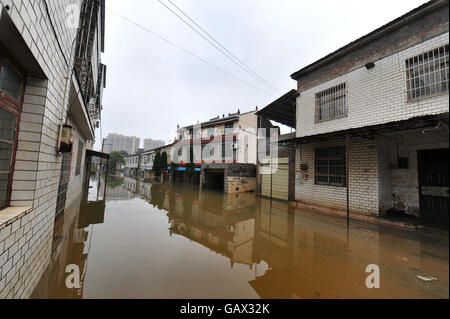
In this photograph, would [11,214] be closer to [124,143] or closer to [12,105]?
[12,105]

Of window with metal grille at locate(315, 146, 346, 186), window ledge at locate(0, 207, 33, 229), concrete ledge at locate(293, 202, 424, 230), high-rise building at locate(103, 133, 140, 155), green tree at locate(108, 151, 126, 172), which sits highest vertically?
high-rise building at locate(103, 133, 140, 155)

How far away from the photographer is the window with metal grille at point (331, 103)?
686 centimetres

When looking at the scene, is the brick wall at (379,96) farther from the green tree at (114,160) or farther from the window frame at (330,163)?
the green tree at (114,160)

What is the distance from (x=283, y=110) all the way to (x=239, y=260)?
9026mm

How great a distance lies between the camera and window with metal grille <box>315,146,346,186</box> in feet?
22.0

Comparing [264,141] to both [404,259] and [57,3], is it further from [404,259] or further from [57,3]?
[57,3]

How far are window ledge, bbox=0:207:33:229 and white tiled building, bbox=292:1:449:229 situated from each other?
582 cm

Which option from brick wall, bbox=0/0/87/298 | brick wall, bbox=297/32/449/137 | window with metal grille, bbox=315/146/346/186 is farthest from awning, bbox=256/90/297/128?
brick wall, bbox=0/0/87/298

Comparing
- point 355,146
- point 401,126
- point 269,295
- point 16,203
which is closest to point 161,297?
point 269,295

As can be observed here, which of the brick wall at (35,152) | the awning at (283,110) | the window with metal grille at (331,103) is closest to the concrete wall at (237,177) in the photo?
the awning at (283,110)

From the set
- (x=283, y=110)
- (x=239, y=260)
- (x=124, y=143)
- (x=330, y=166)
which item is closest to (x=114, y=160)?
(x=124, y=143)

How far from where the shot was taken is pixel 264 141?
1080 cm

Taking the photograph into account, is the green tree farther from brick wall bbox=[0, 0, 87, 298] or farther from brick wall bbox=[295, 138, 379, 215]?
brick wall bbox=[295, 138, 379, 215]

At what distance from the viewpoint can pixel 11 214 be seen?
6.77 feet
